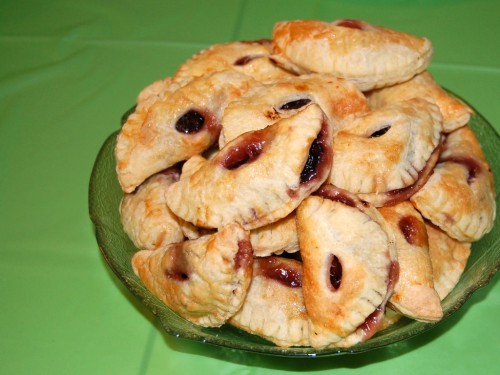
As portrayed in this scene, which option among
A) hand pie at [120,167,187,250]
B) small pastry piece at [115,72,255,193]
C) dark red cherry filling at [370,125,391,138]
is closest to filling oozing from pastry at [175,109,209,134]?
small pastry piece at [115,72,255,193]

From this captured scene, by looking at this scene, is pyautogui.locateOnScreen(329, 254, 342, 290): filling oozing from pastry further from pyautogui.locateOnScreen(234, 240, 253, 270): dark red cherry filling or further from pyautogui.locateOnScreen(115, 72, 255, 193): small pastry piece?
pyautogui.locateOnScreen(115, 72, 255, 193): small pastry piece

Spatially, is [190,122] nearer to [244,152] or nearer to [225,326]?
[244,152]

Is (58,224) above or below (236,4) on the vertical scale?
below

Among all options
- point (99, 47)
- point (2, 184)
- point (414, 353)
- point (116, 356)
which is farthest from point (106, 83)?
point (414, 353)

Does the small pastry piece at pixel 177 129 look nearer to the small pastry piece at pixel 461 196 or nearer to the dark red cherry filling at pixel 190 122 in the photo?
the dark red cherry filling at pixel 190 122

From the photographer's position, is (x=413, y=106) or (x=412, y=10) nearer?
(x=413, y=106)

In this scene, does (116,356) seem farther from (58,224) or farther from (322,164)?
(322,164)
